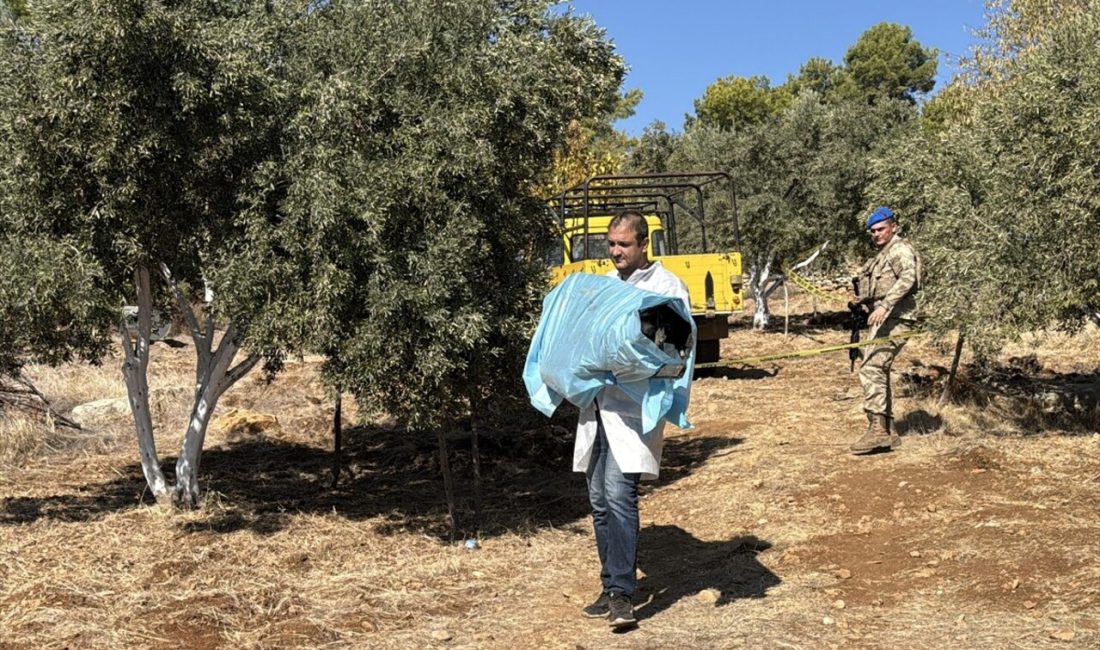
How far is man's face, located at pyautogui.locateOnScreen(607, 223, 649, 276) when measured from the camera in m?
5.19

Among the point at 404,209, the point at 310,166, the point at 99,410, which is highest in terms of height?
the point at 310,166

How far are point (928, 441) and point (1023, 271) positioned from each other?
1510 millimetres

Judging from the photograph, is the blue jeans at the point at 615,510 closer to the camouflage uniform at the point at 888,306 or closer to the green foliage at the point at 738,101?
the camouflage uniform at the point at 888,306

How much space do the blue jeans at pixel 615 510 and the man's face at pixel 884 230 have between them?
417 centimetres

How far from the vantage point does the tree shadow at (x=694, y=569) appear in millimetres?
5605

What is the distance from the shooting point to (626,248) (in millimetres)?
5199

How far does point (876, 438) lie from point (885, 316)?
0.96 metres

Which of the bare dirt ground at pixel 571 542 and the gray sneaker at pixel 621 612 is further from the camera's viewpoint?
the bare dirt ground at pixel 571 542

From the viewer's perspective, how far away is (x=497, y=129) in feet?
23.4

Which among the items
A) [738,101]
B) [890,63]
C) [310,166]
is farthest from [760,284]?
[890,63]

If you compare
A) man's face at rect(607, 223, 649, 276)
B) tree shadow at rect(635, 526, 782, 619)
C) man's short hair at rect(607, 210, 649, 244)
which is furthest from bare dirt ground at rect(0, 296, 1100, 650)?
man's short hair at rect(607, 210, 649, 244)

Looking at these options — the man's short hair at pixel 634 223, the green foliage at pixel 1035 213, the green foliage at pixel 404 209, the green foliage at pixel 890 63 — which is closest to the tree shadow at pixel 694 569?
the green foliage at pixel 404 209

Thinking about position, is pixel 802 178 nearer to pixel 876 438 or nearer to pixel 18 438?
pixel 876 438

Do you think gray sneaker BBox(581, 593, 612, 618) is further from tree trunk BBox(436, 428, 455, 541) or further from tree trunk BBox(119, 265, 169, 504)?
tree trunk BBox(119, 265, 169, 504)
